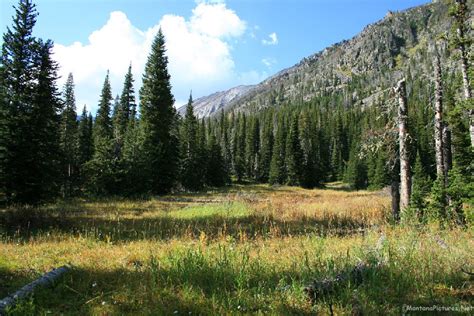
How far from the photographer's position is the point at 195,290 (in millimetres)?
4500

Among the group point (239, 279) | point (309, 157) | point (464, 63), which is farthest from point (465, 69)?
point (309, 157)

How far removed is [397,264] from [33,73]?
79.5 ft

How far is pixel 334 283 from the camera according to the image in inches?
169

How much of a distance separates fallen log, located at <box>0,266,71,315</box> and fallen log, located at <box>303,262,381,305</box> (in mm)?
3825

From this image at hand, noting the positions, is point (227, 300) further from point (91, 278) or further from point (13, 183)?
point (13, 183)

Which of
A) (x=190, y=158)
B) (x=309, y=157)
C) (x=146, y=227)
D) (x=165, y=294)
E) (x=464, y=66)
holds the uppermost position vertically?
(x=464, y=66)

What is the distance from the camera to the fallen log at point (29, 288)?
3961 mm

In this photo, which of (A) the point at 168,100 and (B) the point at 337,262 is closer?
(B) the point at 337,262

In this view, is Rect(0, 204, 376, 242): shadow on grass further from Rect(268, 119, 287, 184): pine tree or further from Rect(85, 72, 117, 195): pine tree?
Rect(268, 119, 287, 184): pine tree

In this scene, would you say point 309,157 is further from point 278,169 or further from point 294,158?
point 278,169

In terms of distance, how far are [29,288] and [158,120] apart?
29056 millimetres

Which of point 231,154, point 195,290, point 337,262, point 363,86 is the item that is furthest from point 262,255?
point 363,86

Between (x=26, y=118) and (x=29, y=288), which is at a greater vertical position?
(x=26, y=118)

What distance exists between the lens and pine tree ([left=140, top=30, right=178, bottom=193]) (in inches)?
1235
